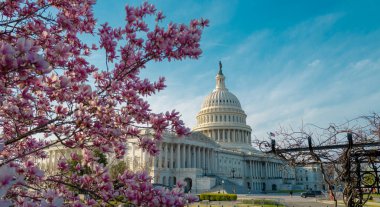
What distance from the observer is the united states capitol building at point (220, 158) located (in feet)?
270

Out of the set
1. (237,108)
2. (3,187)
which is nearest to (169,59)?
(3,187)

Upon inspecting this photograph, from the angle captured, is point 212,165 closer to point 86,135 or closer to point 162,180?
point 162,180

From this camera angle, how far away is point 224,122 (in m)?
120

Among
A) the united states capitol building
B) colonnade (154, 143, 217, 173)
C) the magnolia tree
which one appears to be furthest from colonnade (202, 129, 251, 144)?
the magnolia tree

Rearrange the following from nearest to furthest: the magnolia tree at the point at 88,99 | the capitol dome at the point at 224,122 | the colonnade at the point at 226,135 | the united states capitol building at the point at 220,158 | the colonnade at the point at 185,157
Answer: the magnolia tree at the point at 88,99 → the united states capitol building at the point at 220,158 → the colonnade at the point at 185,157 → the capitol dome at the point at 224,122 → the colonnade at the point at 226,135

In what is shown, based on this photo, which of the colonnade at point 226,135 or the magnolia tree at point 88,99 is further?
the colonnade at point 226,135

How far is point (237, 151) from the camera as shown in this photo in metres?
115

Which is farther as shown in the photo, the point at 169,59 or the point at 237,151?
the point at 237,151

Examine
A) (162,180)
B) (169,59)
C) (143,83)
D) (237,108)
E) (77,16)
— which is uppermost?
(237,108)

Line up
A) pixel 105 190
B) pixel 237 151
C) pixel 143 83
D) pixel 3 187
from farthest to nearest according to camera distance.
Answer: pixel 237 151 → pixel 143 83 → pixel 105 190 → pixel 3 187

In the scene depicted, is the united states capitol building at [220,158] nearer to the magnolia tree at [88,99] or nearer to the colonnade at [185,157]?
the colonnade at [185,157]

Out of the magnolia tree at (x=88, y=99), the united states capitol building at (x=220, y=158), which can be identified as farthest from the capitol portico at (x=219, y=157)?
the magnolia tree at (x=88, y=99)

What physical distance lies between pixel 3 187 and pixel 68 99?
3.36 metres

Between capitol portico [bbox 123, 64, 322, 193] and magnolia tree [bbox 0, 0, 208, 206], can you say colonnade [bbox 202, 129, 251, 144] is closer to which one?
capitol portico [bbox 123, 64, 322, 193]
